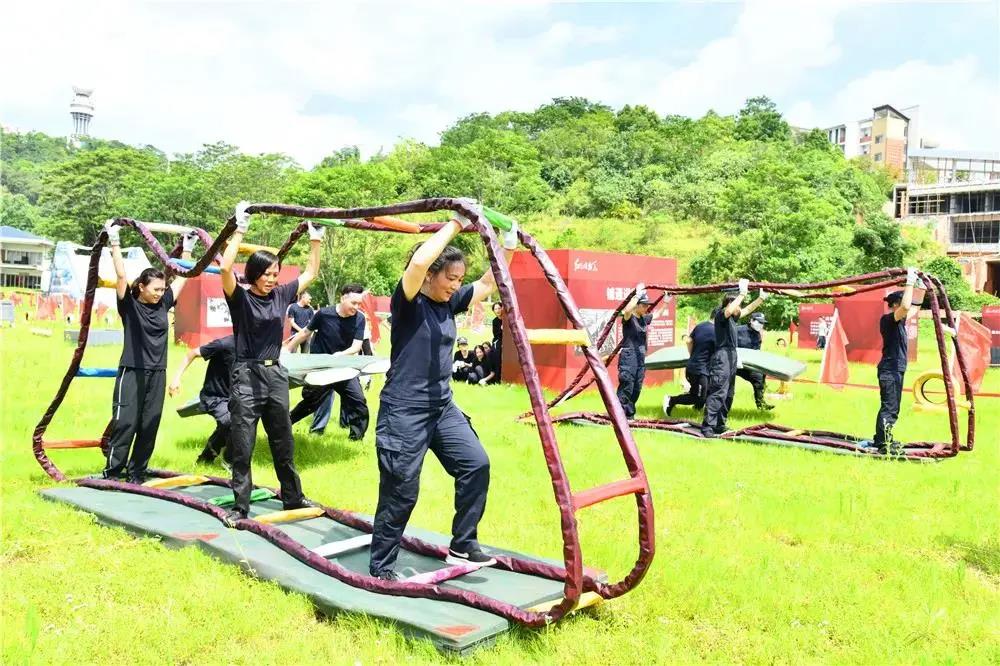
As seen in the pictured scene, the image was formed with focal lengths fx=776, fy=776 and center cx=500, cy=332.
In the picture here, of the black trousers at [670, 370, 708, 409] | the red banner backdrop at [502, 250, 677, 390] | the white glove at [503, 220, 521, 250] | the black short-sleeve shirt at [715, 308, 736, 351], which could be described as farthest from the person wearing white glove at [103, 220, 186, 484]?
the black trousers at [670, 370, 708, 409]

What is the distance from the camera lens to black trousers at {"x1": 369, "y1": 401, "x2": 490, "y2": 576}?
418 centimetres

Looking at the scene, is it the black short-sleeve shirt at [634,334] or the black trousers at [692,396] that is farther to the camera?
the black trousers at [692,396]

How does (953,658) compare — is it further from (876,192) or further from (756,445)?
(876,192)

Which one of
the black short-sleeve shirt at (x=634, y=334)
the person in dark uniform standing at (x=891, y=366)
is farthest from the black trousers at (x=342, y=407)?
the person in dark uniform standing at (x=891, y=366)

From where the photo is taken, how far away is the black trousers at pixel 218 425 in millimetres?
7348

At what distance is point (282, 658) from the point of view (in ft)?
11.8

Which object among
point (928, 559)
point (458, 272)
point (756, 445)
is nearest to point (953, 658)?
point (928, 559)

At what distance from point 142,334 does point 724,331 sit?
6.65 m

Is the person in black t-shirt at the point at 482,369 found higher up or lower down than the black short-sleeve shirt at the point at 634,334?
lower down

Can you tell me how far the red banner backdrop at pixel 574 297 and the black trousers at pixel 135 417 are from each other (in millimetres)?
7622

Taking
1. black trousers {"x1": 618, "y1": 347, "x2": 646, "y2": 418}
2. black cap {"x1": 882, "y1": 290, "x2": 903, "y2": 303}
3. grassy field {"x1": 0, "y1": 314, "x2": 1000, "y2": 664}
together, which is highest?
black cap {"x1": 882, "y1": 290, "x2": 903, "y2": 303}

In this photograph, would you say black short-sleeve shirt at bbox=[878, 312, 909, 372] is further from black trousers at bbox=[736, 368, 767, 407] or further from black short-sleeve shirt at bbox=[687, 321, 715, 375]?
black trousers at bbox=[736, 368, 767, 407]

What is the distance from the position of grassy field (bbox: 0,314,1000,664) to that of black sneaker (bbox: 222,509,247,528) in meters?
0.46

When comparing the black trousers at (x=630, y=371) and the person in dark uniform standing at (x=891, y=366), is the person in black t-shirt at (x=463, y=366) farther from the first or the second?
the person in dark uniform standing at (x=891, y=366)
